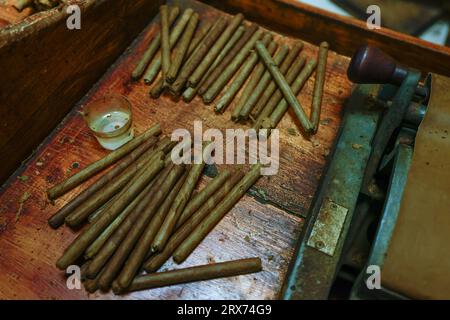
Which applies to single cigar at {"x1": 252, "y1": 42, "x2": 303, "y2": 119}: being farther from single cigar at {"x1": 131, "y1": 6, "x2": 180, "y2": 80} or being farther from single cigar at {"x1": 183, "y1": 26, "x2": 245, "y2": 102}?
single cigar at {"x1": 131, "y1": 6, "x2": 180, "y2": 80}

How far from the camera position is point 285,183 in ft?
5.65

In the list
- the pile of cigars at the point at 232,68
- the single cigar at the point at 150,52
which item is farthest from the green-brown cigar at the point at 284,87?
the single cigar at the point at 150,52

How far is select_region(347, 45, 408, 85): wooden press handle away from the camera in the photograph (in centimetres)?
166

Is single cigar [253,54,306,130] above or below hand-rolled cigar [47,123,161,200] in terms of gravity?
above

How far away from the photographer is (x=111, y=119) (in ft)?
6.06

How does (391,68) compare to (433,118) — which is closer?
(433,118)

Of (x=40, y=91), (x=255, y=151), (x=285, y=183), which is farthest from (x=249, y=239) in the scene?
(x=40, y=91)

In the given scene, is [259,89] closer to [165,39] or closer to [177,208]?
[165,39]

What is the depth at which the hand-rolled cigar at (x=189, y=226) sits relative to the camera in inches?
58.2

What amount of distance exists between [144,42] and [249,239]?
1211 mm

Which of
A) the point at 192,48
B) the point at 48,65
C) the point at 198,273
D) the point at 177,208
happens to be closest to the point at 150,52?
the point at 192,48

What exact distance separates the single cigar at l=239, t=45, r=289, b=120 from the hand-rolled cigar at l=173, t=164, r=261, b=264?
287 mm

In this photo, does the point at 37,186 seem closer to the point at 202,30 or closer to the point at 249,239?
the point at 249,239

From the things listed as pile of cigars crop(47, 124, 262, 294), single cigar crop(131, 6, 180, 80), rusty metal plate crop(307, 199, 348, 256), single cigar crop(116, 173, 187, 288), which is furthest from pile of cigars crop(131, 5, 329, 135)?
single cigar crop(116, 173, 187, 288)
